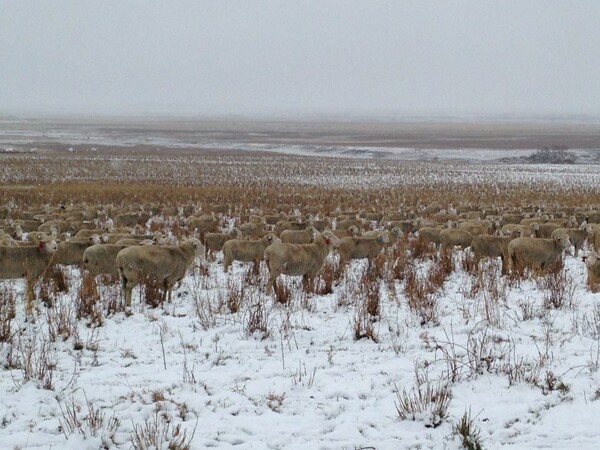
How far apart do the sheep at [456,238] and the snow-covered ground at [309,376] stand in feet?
18.6

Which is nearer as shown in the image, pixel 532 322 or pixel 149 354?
pixel 149 354

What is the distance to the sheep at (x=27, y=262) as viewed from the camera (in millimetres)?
9961

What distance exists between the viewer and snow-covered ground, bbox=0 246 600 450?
554 cm

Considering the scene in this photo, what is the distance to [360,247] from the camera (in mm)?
13812

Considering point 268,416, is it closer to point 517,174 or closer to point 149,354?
point 149,354

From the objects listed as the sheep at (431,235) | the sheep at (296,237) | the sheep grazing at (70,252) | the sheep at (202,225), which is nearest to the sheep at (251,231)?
the sheep at (296,237)

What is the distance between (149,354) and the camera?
7516 millimetres

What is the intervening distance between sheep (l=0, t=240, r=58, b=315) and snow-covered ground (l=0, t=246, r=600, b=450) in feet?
4.17

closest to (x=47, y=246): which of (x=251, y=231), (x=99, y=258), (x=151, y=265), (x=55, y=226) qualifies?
(x=99, y=258)

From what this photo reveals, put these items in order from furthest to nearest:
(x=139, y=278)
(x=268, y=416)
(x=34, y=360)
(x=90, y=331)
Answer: (x=139, y=278) < (x=90, y=331) < (x=34, y=360) < (x=268, y=416)

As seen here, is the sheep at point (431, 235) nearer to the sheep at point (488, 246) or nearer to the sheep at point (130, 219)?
the sheep at point (488, 246)

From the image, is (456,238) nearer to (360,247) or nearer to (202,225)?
(360,247)

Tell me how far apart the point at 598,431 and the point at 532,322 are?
3150 millimetres

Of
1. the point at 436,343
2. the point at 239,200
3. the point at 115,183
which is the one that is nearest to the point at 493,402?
the point at 436,343
